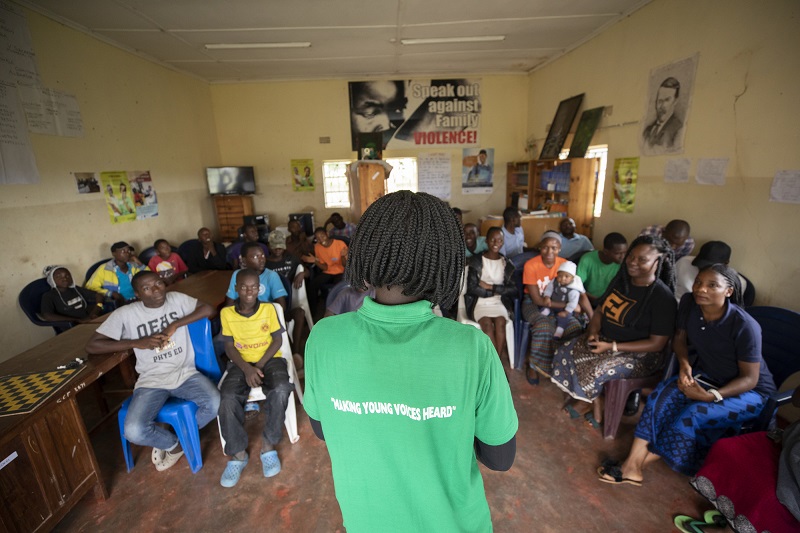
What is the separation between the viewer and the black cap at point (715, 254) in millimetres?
2842

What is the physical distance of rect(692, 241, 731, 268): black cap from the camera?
2.84m

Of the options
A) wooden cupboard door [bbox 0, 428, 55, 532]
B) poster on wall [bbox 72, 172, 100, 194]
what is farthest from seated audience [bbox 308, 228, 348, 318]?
wooden cupboard door [bbox 0, 428, 55, 532]

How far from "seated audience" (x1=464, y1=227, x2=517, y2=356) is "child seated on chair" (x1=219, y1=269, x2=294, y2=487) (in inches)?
70.6

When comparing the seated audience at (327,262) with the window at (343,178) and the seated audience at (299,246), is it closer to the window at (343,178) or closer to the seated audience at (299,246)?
the seated audience at (299,246)

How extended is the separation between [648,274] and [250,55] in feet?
18.1

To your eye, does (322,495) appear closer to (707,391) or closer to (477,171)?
(707,391)

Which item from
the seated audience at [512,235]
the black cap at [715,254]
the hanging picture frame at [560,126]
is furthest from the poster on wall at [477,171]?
the black cap at [715,254]

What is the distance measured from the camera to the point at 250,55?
16.7 ft

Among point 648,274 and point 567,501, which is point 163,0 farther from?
point 567,501

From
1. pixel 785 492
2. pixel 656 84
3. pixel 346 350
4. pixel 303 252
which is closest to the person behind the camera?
pixel 346 350

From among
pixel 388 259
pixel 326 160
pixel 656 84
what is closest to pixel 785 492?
pixel 388 259

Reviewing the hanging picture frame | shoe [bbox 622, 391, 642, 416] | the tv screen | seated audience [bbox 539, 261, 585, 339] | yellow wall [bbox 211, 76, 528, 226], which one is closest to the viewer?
shoe [bbox 622, 391, 642, 416]

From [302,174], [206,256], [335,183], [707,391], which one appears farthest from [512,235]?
[302,174]

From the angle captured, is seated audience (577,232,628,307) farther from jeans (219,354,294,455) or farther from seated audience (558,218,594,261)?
jeans (219,354,294,455)
